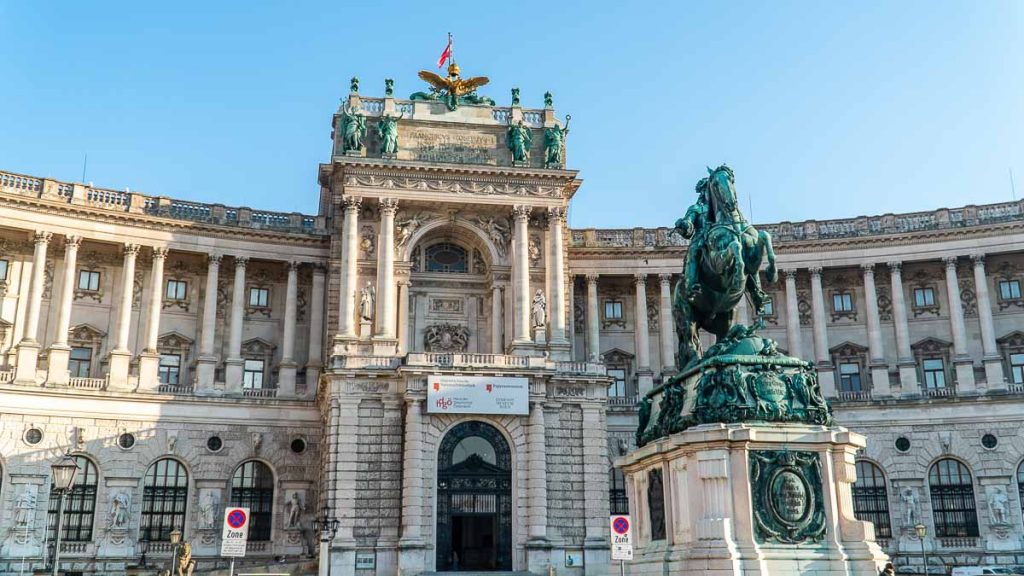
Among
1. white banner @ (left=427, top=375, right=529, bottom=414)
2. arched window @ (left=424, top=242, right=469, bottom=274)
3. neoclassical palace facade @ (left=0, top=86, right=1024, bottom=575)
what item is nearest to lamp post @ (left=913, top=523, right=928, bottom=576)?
neoclassical palace facade @ (left=0, top=86, right=1024, bottom=575)

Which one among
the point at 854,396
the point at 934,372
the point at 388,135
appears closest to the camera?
the point at 388,135

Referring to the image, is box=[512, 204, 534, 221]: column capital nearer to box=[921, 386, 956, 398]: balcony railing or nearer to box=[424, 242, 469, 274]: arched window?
box=[424, 242, 469, 274]: arched window

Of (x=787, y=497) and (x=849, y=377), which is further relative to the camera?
(x=849, y=377)

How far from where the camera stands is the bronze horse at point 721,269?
16719mm

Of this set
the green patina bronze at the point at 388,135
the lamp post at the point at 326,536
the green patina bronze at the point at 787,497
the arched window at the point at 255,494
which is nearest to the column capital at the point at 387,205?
the green patina bronze at the point at 388,135

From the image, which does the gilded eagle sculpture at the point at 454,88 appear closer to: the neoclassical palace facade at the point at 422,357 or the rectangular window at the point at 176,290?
the neoclassical palace facade at the point at 422,357

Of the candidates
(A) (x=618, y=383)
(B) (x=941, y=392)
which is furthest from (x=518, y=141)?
(B) (x=941, y=392)

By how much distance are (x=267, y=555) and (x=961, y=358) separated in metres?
34.4

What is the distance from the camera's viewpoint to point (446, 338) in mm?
49188

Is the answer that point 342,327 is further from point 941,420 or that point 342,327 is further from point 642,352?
point 941,420

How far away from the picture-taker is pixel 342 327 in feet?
149

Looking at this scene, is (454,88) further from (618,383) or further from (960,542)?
(960,542)

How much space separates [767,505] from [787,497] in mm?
319

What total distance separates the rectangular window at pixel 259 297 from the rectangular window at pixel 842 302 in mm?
29889
